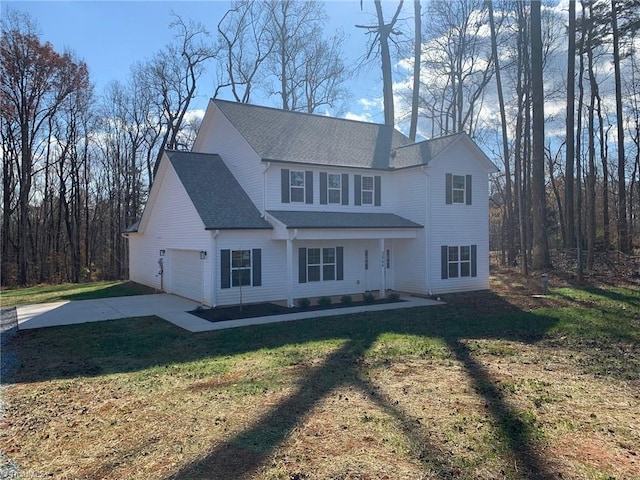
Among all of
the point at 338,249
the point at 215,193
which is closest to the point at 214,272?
the point at 215,193

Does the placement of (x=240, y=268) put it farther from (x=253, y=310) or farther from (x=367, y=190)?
(x=367, y=190)

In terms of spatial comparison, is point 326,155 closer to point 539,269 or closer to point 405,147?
point 405,147

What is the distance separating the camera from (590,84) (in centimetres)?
2775

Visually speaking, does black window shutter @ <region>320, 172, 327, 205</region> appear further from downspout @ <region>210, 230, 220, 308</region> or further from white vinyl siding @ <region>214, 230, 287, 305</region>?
downspout @ <region>210, 230, 220, 308</region>

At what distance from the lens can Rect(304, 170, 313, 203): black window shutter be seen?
16.5 meters

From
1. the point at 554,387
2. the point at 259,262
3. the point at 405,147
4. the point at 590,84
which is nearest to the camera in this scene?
the point at 554,387

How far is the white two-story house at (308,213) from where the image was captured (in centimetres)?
1502

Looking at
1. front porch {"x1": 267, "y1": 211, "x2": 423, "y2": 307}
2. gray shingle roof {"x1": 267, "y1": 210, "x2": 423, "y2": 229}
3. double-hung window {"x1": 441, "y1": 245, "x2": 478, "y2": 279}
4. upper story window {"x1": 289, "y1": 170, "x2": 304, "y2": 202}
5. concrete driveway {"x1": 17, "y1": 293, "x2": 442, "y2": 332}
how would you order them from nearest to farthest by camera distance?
concrete driveway {"x1": 17, "y1": 293, "x2": 442, "y2": 332} → front porch {"x1": 267, "y1": 211, "x2": 423, "y2": 307} → gray shingle roof {"x1": 267, "y1": 210, "x2": 423, "y2": 229} → upper story window {"x1": 289, "y1": 170, "x2": 304, "y2": 202} → double-hung window {"x1": 441, "y1": 245, "x2": 478, "y2": 279}

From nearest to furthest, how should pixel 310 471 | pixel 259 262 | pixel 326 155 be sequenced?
pixel 310 471 → pixel 259 262 → pixel 326 155

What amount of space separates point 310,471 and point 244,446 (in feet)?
2.77

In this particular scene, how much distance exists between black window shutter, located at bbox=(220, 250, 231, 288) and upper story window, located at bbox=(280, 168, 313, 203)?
2.92 meters

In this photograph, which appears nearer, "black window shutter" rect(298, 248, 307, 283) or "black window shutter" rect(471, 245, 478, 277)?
"black window shutter" rect(298, 248, 307, 283)

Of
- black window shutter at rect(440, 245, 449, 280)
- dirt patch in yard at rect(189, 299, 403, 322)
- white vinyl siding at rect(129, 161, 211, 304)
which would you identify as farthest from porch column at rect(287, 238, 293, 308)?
black window shutter at rect(440, 245, 449, 280)

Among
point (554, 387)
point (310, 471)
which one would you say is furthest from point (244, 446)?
point (554, 387)
